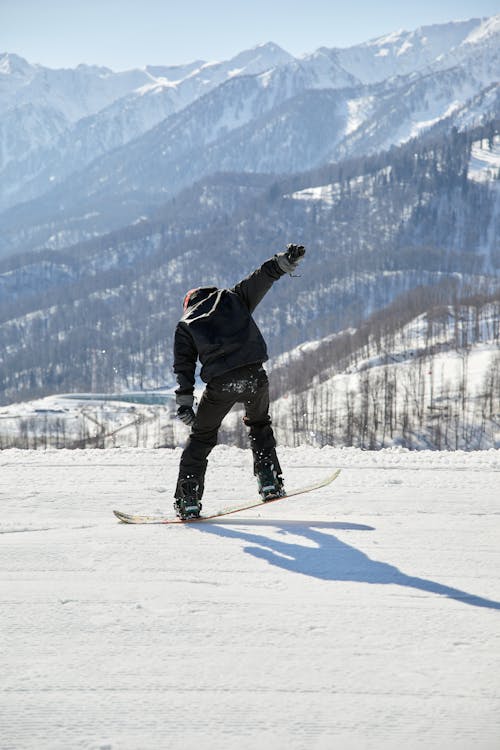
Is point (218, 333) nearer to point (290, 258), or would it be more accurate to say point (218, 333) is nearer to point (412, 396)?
point (290, 258)

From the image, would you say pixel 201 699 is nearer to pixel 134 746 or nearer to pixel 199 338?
pixel 134 746

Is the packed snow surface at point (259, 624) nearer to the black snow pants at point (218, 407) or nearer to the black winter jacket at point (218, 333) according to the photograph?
the black snow pants at point (218, 407)

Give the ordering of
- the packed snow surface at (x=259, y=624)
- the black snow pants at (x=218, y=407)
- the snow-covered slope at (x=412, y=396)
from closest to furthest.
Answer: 1. the packed snow surface at (x=259, y=624)
2. the black snow pants at (x=218, y=407)
3. the snow-covered slope at (x=412, y=396)

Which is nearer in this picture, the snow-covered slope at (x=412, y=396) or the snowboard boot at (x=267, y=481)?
the snowboard boot at (x=267, y=481)

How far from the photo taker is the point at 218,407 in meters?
5.68

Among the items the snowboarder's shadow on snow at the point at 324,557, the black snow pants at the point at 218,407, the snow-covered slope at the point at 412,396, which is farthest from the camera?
the snow-covered slope at the point at 412,396

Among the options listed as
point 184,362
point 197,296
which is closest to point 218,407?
point 184,362

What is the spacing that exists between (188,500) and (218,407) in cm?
82

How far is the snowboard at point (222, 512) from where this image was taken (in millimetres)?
5457

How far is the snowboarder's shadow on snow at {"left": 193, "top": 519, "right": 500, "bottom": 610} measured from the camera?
4.02 metres

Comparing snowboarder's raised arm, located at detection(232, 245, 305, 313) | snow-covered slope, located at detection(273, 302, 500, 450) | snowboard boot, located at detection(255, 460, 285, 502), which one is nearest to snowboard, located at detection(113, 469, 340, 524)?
snowboard boot, located at detection(255, 460, 285, 502)

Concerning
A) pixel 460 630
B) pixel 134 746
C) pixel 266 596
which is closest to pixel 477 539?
pixel 460 630

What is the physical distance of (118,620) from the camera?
355 centimetres

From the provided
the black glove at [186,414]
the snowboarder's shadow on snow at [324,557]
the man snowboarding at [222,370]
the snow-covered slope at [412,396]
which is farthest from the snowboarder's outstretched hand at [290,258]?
the snow-covered slope at [412,396]
